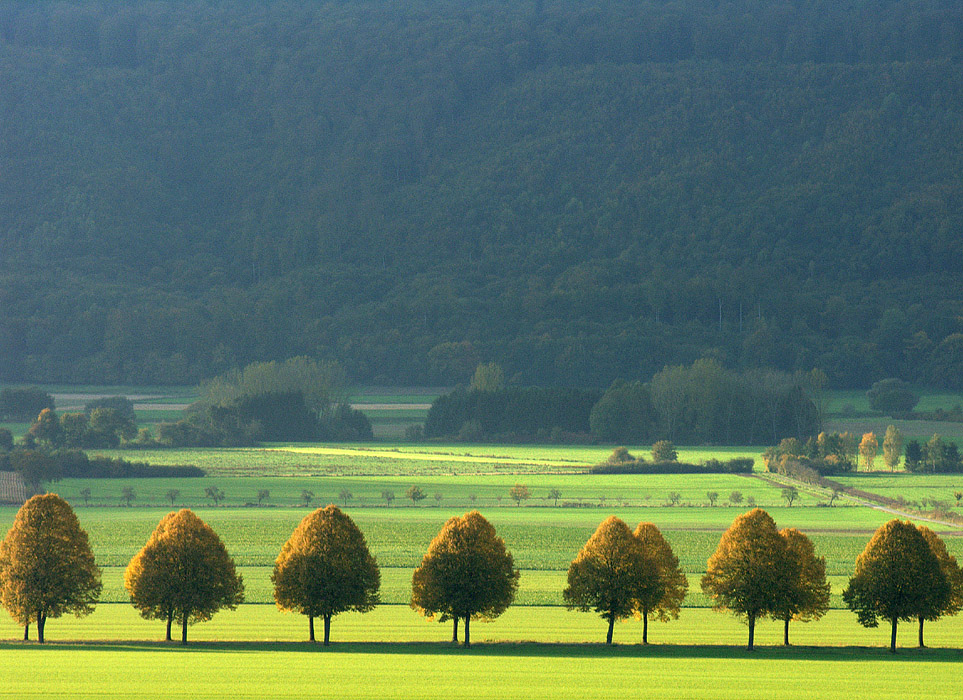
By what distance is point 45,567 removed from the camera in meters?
47.4

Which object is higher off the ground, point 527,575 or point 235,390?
point 235,390

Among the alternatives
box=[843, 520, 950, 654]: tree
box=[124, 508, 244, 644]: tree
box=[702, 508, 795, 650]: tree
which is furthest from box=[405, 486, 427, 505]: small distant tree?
box=[843, 520, 950, 654]: tree

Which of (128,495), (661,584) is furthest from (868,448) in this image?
(661,584)

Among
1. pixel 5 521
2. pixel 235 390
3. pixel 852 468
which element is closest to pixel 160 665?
pixel 5 521

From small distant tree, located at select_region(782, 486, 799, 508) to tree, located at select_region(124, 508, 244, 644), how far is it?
50.3 m

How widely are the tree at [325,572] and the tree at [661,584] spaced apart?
942cm

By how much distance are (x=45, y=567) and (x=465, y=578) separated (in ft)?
48.1

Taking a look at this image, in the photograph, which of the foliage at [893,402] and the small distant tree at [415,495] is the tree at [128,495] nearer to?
the small distant tree at [415,495]

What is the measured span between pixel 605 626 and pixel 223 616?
14577 millimetres

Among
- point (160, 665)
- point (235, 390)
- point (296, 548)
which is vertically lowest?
point (160, 665)

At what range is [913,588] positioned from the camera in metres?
46.8

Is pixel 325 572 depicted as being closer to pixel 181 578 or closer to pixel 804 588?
pixel 181 578

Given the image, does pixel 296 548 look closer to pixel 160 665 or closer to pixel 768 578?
pixel 160 665

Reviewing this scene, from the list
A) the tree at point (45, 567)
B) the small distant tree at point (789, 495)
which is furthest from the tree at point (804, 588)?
the small distant tree at point (789, 495)
